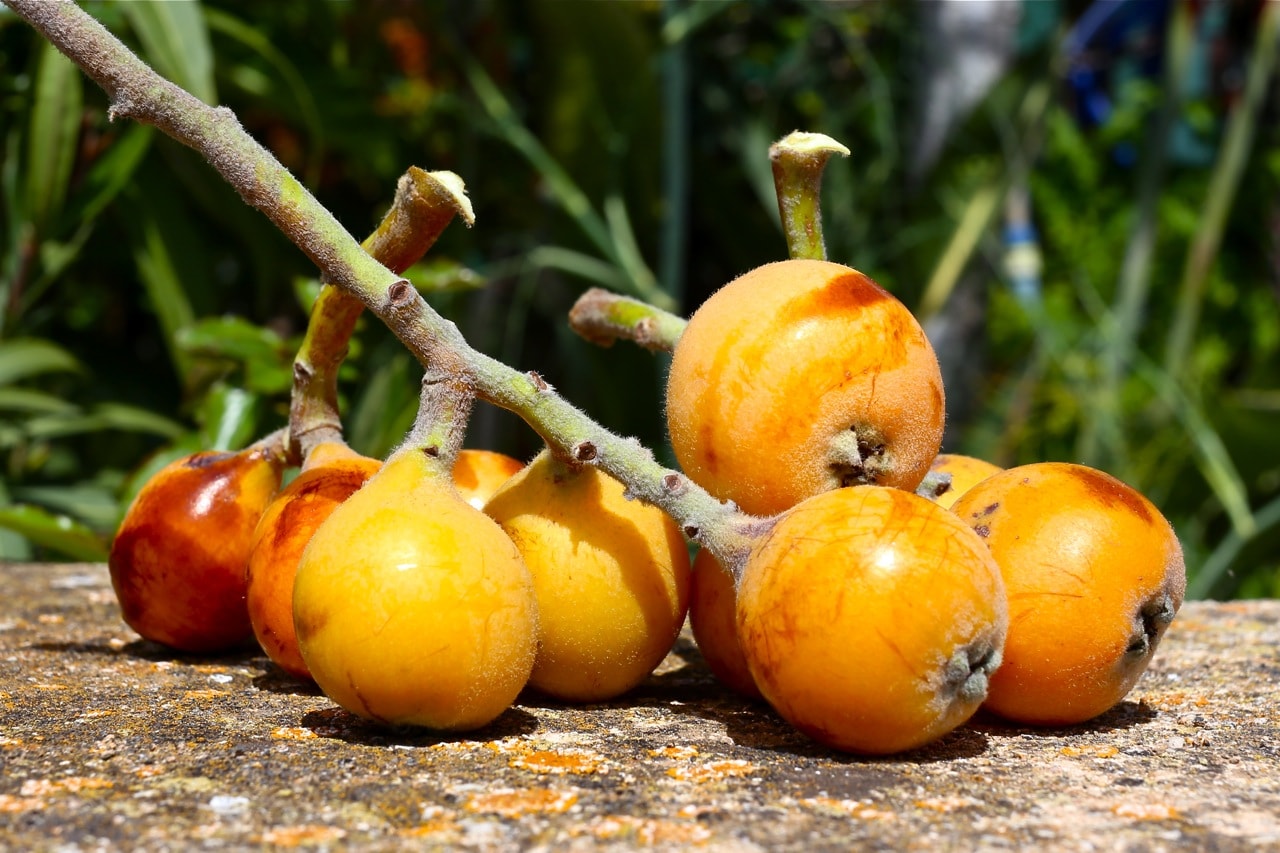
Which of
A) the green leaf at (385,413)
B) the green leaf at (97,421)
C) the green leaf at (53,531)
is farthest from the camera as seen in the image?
the green leaf at (97,421)

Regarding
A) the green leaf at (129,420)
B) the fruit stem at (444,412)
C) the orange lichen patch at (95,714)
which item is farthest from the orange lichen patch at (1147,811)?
the green leaf at (129,420)

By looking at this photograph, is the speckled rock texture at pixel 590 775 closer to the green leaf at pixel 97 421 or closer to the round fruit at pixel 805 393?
the round fruit at pixel 805 393

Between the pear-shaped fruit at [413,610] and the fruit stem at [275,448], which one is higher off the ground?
the fruit stem at [275,448]

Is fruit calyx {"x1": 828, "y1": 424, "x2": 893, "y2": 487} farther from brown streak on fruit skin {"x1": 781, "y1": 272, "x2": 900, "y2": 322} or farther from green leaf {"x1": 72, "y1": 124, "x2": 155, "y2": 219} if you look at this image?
green leaf {"x1": 72, "y1": 124, "x2": 155, "y2": 219}

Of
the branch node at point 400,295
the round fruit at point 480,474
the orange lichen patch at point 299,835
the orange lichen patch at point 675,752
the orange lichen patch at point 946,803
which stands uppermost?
the branch node at point 400,295

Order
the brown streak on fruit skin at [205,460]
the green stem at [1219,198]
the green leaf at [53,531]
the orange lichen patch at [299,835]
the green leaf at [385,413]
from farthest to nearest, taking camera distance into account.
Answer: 1. the green stem at [1219,198]
2. the green leaf at [385,413]
3. the green leaf at [53,531]
4. the brown streak on fruit skin at [205,460]
5. the orange lichen patch at [299,835]

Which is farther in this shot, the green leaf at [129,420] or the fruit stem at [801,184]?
the green leaf at [129,420]

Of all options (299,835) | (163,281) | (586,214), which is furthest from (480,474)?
(586,214)
